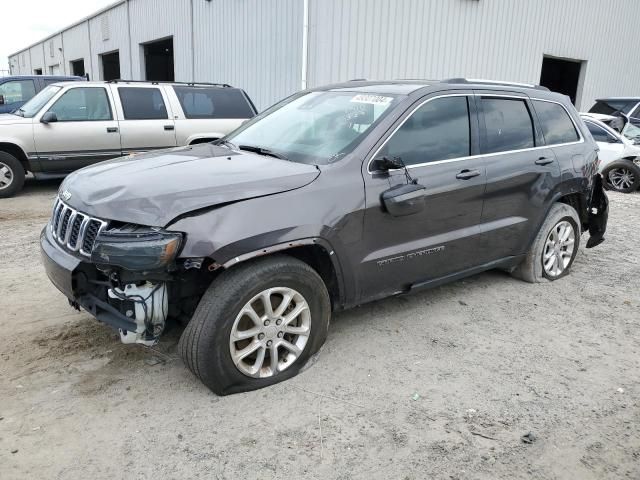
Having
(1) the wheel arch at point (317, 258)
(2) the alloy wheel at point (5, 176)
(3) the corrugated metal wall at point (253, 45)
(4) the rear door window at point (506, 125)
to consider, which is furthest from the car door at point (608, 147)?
(2) the alloy wheel at point (5, 176)

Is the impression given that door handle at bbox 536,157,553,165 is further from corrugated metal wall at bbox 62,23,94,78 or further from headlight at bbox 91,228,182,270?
corrugated metal wall at bbox 62,23,94,78

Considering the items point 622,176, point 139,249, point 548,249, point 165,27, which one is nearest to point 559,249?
point 548,249

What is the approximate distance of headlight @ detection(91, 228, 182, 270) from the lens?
277 cm

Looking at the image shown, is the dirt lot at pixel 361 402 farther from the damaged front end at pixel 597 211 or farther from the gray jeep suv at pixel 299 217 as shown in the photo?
the damaged front end at pixel 597 211

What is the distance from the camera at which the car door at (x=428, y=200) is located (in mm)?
3539

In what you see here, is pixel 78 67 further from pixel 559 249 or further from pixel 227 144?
pixel 559 249

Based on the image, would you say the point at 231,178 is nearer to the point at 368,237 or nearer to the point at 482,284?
the point at 368,237

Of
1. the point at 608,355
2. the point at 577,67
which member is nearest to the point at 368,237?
the point at 608,355

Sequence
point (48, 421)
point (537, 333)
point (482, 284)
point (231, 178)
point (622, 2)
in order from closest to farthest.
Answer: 1. point (48, 421)
2. point (231, 178)
3. point (537, 333)
4. point (482, 284)
5. point (622, 2)

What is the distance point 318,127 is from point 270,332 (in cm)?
157

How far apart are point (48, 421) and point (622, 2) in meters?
20.7

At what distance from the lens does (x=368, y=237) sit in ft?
11.4

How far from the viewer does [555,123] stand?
497 centimetres

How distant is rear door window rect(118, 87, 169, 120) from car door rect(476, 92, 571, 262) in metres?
6.15
